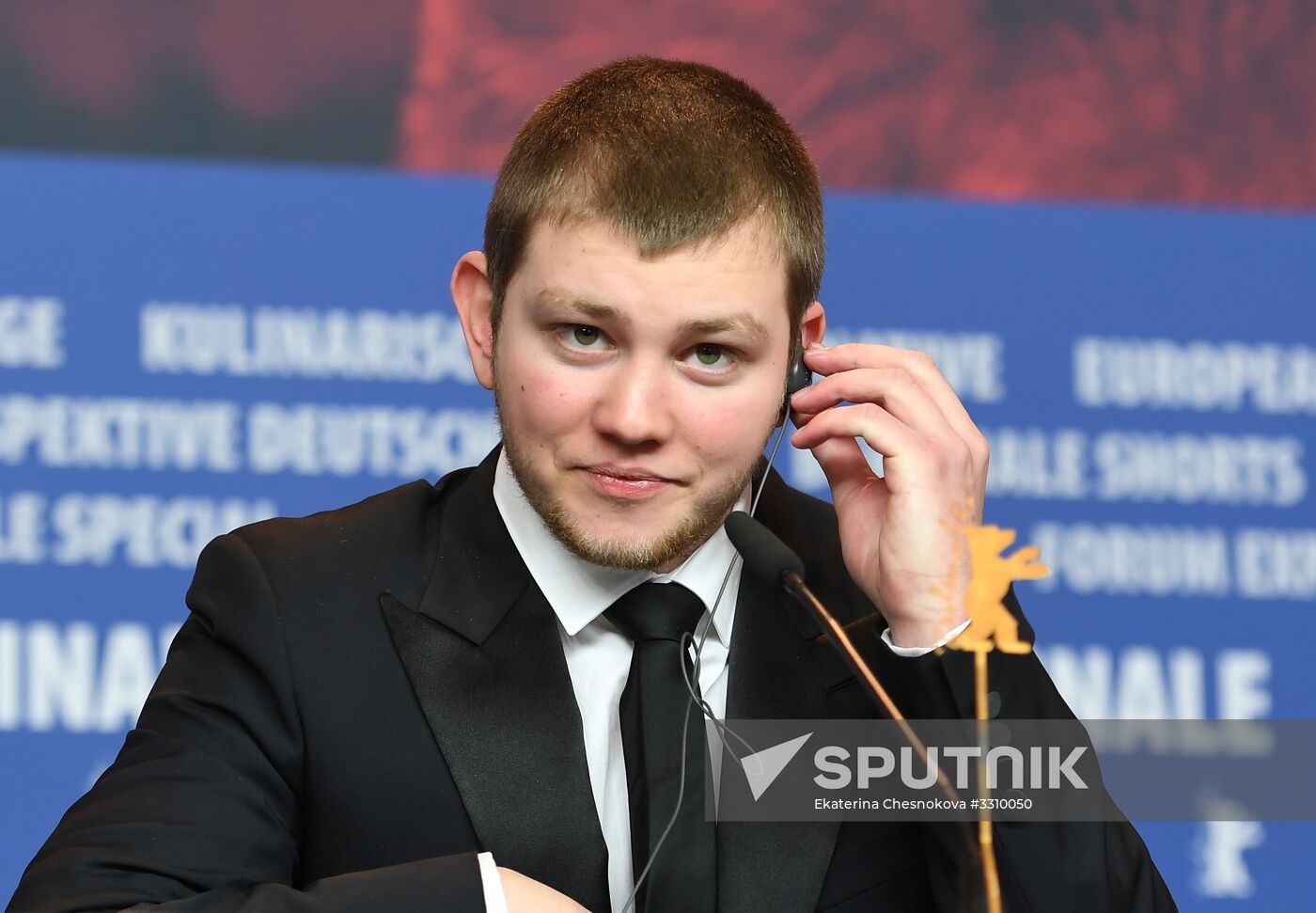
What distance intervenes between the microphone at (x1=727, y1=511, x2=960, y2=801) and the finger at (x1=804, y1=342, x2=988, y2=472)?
0.37 meters

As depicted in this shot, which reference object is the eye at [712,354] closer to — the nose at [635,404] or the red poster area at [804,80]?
the nose at [635,404]

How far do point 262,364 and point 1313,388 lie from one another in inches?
80.2

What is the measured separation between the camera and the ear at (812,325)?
1911 mm

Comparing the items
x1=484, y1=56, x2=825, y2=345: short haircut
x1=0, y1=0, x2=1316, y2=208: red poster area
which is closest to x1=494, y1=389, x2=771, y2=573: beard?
x1=484, y1=56, x2=825, y2=345: short haircut

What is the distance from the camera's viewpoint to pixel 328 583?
188 centimetres

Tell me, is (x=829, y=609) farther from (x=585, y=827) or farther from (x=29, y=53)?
(x=29, y=53)

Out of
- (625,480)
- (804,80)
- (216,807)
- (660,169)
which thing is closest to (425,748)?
(216,807)

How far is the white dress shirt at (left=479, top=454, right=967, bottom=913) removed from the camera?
181cm

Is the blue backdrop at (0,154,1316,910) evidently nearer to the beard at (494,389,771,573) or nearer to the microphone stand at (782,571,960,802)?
the beard at (494,389,771,573)

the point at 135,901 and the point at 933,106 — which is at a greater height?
the point at 933,106

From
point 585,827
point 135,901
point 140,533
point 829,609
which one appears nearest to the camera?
Result: point 135,901

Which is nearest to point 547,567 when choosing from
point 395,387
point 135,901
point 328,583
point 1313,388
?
point 328,583

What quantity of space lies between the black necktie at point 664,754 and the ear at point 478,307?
1.08ft

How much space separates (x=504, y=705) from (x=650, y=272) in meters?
0.52
